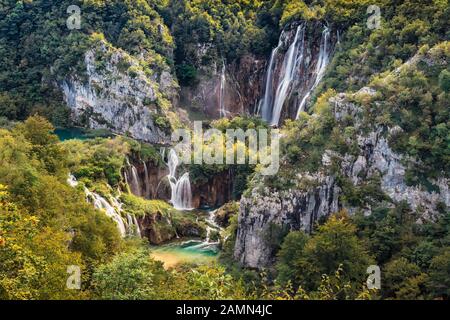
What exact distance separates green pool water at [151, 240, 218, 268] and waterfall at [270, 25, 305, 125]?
61.3 feet

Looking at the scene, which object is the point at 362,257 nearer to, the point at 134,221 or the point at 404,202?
the point at 404,202

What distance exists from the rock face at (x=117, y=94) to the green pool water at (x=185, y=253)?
679 inches

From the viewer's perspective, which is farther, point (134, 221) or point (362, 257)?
point (134, 221)

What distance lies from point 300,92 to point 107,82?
769 inches

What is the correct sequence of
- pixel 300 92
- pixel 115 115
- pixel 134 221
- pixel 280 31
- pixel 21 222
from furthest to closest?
pixel 280 31
pixel 115 115
pixel 300 92
pixel 134 221
pixel 21 222

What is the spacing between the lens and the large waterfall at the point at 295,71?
4806 cm

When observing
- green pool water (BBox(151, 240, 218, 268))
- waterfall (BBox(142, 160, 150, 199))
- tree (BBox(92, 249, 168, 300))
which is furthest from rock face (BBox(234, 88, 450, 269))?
tree (BBox(92, 249, 168, 300))

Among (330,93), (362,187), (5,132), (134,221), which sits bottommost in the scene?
(134,221)

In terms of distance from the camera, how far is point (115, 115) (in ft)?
175

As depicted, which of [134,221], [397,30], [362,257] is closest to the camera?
[362,257]

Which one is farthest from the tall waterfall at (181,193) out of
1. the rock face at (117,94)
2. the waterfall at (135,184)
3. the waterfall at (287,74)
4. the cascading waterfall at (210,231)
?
the waterfall at (287,74)

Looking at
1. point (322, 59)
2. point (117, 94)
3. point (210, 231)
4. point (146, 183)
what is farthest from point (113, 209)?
point (322, 59)

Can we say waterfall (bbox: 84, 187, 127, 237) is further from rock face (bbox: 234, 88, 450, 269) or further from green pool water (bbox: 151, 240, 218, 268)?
rock face (bbox: 234, 88, 450, 269)

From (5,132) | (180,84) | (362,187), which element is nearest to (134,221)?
(5,132)
